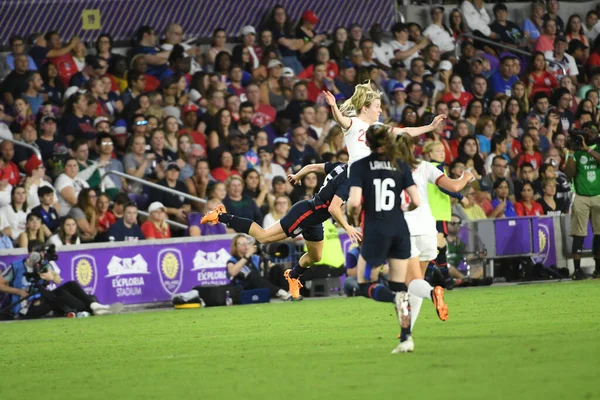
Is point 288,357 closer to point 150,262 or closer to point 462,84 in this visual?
point 150,262

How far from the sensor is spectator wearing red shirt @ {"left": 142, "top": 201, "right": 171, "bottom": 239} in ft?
63.9

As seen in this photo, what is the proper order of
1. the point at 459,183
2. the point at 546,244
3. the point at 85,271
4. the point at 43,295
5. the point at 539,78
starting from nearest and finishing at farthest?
1. the point at 459,183
2. the point at 43,295
3. the point at 85,271
4. the point at 546,244
5. the point at 539,78

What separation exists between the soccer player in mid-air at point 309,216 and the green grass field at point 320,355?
96cm

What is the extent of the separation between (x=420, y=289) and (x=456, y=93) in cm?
1590

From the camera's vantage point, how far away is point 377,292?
9922 millimetres

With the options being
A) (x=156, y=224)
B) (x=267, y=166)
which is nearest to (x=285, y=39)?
(x=267, y=166)

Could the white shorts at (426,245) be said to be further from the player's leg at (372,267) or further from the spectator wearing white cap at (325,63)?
the spectator wearing white cap at (325,63)

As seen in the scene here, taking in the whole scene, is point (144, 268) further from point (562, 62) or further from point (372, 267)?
point (562, 62)

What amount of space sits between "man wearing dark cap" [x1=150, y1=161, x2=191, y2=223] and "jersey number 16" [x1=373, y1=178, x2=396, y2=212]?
11.3m

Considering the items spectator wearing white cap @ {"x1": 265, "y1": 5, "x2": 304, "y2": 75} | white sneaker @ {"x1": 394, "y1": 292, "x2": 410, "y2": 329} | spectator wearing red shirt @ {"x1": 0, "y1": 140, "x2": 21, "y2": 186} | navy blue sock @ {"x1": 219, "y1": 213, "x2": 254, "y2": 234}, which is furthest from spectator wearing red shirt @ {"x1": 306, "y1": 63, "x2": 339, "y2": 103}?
white sneaker @ {"x1": 394, "y1": 292, "x2": 410, "y2": 329}

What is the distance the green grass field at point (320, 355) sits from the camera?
7.61 meters

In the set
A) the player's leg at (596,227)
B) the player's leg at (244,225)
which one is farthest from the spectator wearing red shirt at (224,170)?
the player's leg at (244,225)

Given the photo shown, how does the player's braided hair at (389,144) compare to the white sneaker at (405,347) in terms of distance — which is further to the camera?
the player's braided hair at (389,144)

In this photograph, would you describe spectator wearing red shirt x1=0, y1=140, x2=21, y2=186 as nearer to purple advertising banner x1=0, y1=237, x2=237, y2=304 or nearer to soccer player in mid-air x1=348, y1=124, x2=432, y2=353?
purple advertising banner x1=0, y1=237, x2=237, y2=304
